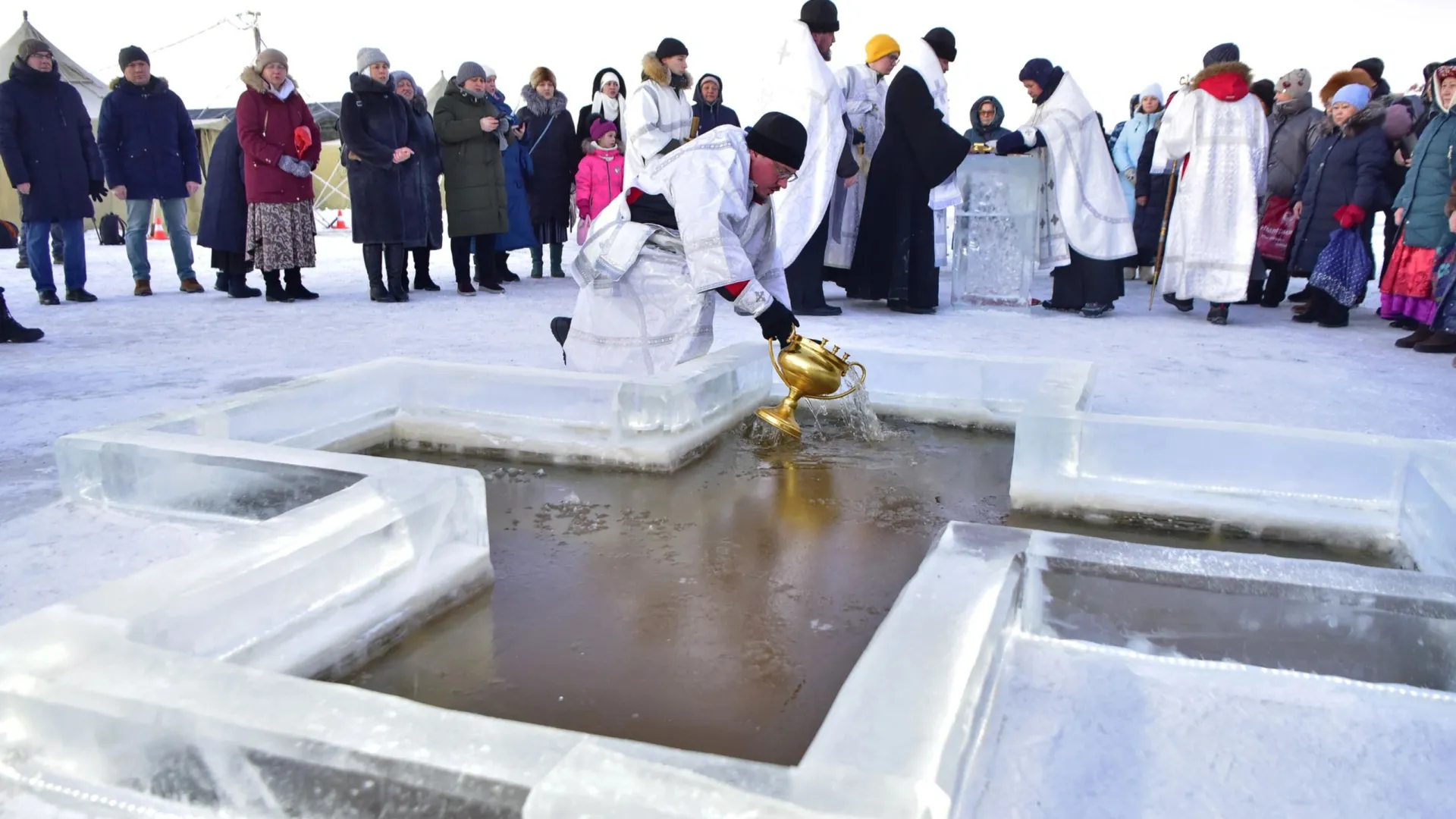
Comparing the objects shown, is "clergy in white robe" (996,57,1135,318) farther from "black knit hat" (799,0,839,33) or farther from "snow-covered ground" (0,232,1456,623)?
"black knit hat" (799,0,839,33)

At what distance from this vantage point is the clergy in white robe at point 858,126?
5.74 m

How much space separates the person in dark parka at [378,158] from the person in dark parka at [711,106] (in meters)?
1.95

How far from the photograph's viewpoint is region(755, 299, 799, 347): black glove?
8.86 ft

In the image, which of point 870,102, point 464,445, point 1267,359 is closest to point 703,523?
point 464,445

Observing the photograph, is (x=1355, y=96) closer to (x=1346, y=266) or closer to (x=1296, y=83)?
(x=1296, y=83)

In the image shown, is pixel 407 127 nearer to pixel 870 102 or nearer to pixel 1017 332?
pixel 870 102

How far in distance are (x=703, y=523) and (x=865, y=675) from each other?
992 millimetres

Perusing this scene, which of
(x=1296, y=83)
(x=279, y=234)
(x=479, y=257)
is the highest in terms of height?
(x=1296, y=83)

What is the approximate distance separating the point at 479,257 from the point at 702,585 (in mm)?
5419

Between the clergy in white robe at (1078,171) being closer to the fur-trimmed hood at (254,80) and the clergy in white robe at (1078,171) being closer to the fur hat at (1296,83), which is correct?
the fur hat at (1296,83)

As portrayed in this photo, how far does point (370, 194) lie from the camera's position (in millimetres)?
5691

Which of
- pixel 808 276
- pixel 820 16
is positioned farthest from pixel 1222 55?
pixel 808 276

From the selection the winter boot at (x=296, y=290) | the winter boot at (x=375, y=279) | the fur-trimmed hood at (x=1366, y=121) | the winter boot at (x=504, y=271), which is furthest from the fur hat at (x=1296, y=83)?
the winter boot at (x=296, y=290)

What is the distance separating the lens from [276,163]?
5.64 metres
